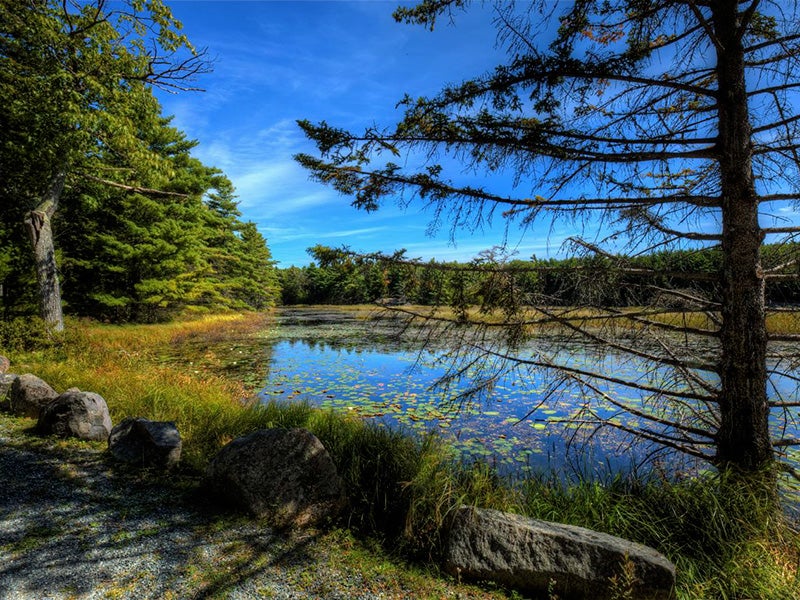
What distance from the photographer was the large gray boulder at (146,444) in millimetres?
4371

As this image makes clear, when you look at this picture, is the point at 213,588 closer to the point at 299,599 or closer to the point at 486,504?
the point at 299,599

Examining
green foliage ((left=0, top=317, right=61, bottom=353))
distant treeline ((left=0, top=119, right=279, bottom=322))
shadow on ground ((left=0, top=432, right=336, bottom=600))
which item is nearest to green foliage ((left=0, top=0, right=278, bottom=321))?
distant treeline ((left=0, top=119, right=279, bottom=322))

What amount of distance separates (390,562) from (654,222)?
378 cm

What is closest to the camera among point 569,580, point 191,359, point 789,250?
point 569,580

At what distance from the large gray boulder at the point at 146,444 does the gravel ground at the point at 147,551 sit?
0.35 meters

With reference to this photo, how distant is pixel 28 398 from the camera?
583cm

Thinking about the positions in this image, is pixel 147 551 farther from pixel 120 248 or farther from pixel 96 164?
pixel 120 248

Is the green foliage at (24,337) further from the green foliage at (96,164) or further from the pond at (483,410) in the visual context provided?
the pond at (483,410)

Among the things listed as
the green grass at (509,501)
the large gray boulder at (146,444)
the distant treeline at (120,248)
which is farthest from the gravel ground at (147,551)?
Answer: the distant treeline at (120,248)

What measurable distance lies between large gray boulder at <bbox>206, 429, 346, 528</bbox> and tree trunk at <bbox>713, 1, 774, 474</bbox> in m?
3.65

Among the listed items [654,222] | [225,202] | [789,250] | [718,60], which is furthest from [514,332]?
[225,202]

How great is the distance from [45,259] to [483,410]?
13174 millimetres

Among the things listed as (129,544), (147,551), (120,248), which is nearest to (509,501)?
(147,551)

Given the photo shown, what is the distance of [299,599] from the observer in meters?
2.57
